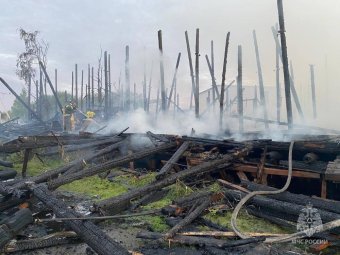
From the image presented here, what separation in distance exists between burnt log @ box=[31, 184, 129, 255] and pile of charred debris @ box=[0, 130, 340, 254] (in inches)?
0.5

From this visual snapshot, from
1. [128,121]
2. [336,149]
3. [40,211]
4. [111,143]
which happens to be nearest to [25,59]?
[128,121]

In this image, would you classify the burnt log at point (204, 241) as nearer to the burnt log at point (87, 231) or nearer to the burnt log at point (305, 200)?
the burnt log at point (87, 231)

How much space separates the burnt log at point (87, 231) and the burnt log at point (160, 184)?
0.61 meters

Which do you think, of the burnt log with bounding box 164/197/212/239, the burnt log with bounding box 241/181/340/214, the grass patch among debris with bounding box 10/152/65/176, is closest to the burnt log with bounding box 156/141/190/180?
the burnt log with bounding box 164/197/212/239

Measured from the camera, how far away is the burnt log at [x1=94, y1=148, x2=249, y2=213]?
5356 mm

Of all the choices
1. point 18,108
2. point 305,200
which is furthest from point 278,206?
point 18,108

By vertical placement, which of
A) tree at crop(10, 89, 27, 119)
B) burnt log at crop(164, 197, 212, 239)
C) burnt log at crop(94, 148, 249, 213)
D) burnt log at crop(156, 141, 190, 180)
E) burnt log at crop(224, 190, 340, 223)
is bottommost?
burnt log at crop(164, 197, 212, 239)

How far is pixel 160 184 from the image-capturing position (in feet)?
21.2

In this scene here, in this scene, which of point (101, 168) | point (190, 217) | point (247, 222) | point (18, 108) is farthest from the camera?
point (18, 108)

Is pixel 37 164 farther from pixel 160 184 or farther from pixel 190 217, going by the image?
pixel 190 217

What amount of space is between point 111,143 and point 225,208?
5706mm

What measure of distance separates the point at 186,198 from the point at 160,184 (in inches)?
31.4

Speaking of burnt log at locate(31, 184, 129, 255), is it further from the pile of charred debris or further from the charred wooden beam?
the charred wooden beam

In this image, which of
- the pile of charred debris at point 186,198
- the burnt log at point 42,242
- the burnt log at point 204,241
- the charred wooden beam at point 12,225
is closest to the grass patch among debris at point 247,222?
the pile of charred debris at point 186,198
